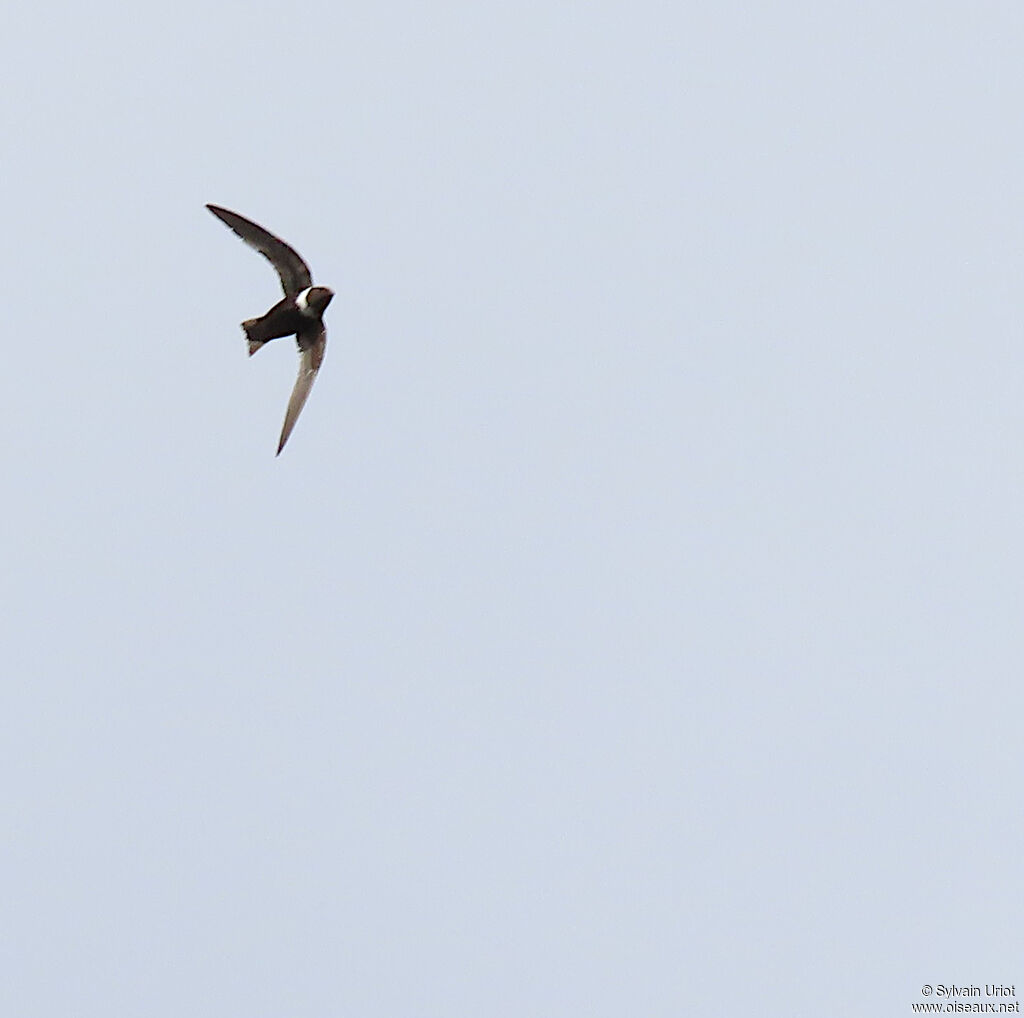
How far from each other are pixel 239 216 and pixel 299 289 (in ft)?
5.33

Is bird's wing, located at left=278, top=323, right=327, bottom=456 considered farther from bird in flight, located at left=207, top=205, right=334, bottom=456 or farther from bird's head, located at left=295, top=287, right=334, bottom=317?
bird's head, located at left=295, top=287, right=334, bottom=317

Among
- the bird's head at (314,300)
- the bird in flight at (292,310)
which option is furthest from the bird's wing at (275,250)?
the bird's head at (314,300)

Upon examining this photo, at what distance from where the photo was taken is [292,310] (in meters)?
27.8

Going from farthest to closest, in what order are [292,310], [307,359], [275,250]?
1. [307,359]
2. [292,310]
3. [275,250]

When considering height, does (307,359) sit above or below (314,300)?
below

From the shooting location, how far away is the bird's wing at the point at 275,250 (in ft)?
89.7

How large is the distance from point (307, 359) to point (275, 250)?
1.95m

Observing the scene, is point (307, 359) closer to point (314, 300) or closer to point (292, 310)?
point (292, 310)

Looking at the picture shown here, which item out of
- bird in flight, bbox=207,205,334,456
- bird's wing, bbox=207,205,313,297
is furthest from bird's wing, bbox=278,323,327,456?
bird's wing, bbox=207,205,313,297

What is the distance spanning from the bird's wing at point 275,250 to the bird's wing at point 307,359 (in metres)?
0.76

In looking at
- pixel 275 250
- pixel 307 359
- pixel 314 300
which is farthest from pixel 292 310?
pixel 275 250

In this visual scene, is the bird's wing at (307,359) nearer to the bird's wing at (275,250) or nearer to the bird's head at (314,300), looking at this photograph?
the bird's head at (314,300)

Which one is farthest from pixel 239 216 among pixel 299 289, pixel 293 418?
pixel 293 418

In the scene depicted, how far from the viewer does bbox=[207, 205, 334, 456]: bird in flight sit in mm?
27469
